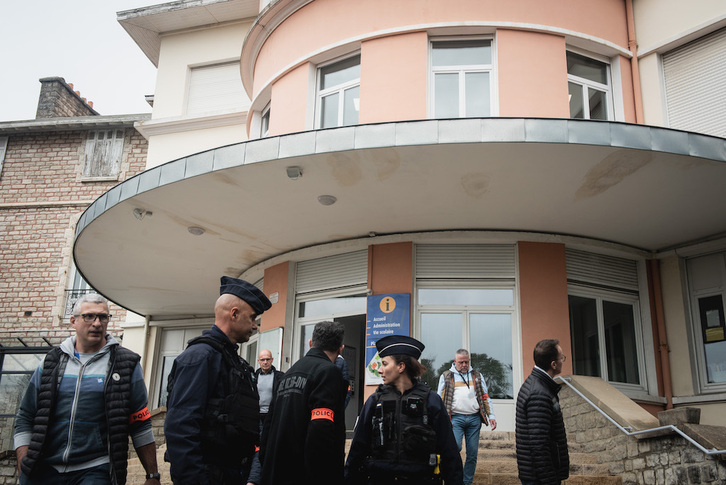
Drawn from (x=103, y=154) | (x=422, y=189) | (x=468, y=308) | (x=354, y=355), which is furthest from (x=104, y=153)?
(x=422, y=189)

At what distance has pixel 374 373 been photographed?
10492 millimetres

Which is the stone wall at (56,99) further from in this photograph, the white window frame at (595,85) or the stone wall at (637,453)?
the stone wall at (637,453)

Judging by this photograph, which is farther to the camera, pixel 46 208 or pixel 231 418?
pixel 46 208

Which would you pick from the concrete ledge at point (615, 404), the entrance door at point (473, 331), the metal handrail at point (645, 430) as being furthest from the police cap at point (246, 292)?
the entrance door at point (473, 331)

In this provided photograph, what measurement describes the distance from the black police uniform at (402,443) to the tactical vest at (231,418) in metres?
0.99

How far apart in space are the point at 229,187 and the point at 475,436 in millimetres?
4613

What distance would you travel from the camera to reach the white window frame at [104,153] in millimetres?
19469

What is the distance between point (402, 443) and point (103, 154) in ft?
58.2

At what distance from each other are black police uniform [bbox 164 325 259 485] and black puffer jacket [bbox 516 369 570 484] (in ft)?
7.68

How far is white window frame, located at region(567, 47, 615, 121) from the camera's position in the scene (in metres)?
10.8

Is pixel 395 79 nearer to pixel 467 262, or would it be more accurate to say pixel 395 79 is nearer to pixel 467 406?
pixel 467 262

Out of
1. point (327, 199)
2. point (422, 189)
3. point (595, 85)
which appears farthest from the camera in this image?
point (595, 85)

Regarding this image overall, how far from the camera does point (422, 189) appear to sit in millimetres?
9336

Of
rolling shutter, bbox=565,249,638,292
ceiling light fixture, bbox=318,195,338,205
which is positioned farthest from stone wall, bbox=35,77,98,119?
rolling shutter, bbox=565,249,638,292
